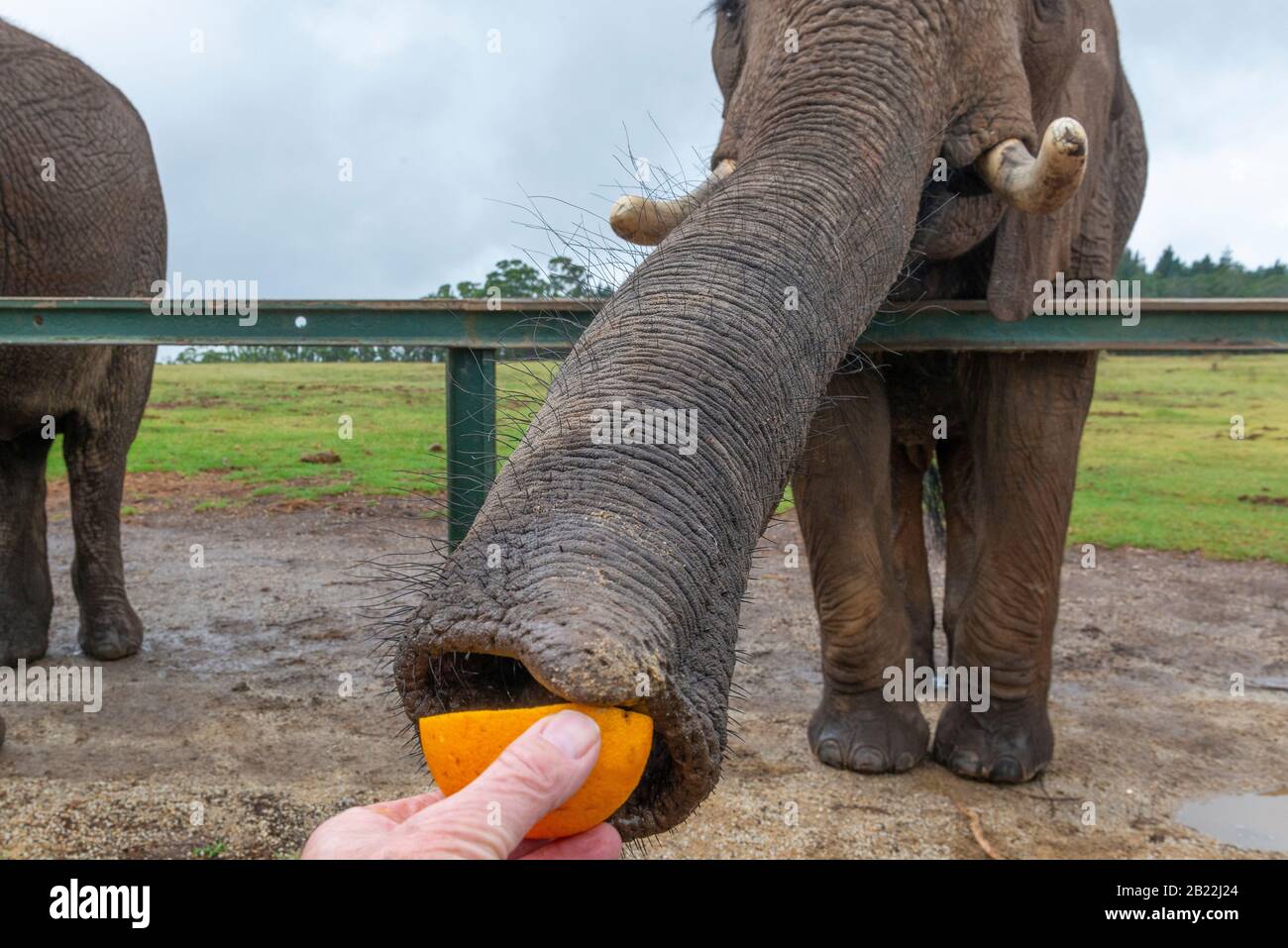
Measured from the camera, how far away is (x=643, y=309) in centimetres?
239

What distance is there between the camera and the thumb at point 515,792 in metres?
1.53

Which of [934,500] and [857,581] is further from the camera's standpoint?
[934,500]

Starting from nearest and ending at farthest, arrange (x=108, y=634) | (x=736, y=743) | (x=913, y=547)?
(x=736, y=743)
(x=913, y=547)
(x=108, y=634)

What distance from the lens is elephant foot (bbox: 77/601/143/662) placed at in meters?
6.30

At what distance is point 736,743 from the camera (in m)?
4.88

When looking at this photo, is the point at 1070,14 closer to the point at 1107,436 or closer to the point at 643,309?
the point at 643,309

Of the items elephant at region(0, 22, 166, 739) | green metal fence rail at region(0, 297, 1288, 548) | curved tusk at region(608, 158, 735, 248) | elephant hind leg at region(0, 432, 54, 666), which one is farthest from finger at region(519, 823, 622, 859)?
elephant hind leg at region(0, 432, 54, 666)


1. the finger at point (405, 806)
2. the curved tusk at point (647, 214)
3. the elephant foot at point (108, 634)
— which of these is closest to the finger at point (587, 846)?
the finger at point (405, 806)

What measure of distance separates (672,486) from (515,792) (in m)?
0.63

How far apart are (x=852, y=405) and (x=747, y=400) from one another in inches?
85.8

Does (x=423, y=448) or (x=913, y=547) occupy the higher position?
(x=423, y=448)

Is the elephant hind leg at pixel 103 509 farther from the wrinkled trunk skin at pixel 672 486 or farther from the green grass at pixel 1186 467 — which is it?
the green grass at pixel 1186 467

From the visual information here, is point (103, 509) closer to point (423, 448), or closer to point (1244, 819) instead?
point (1244, 819)

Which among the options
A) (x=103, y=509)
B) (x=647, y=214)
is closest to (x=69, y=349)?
(x=103, y=509)
